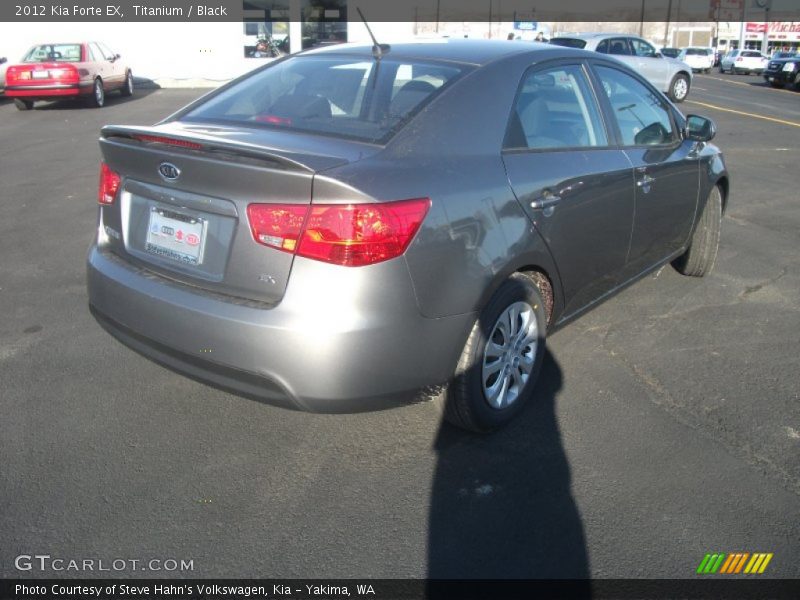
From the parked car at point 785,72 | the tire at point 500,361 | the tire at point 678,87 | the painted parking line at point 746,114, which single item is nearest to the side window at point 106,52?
the tire at point 678,87

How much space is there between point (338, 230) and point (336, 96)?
1.15 meters

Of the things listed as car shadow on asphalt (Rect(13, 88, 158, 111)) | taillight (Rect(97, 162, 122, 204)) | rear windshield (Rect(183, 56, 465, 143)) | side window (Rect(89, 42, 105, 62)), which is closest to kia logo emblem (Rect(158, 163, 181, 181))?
taillight (Rect(97, 162, 122, 204))

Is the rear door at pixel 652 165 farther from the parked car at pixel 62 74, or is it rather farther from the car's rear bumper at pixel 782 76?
the car's rear bumper at pixel 782 76

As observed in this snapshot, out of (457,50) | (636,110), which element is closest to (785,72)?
(636,110)

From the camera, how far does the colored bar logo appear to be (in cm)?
263

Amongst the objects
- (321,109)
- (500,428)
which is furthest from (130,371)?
(500,428)

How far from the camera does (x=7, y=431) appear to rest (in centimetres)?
336

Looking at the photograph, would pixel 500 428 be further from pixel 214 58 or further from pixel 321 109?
pixel 214 58

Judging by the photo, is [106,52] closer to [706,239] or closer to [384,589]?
[706,239]

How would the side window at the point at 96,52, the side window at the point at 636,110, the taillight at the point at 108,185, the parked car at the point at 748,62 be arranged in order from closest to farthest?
the taillight at the point at 108,185, the side window at the point at 636,110, the side window at the point at 96,52, the parked car at the point at 748,62

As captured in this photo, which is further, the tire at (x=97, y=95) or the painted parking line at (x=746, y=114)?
the tire at (x=97, y=95)

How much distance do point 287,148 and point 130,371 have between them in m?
1.78

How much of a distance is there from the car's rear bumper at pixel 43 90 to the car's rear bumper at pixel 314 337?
15116mm

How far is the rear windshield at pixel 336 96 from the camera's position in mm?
3201
